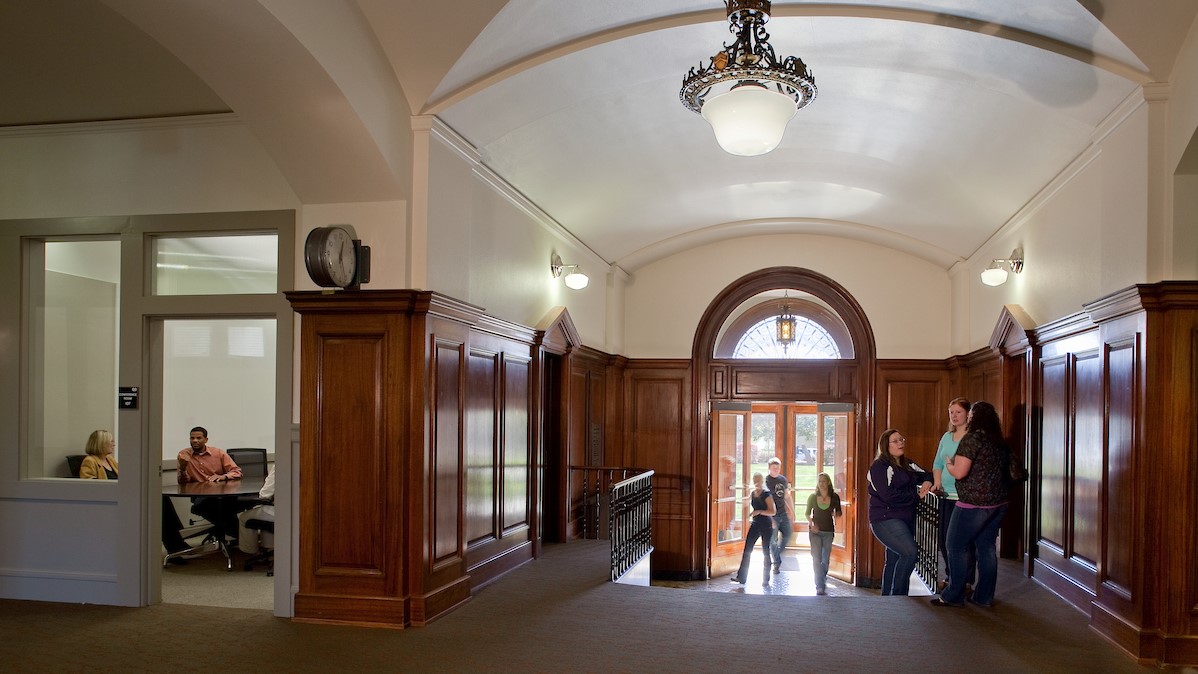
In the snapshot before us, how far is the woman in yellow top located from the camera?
621 centimetres

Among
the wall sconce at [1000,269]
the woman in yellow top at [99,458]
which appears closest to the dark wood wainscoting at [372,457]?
the woman in yellow top at [99,458]

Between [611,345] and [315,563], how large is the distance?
6.49 metres

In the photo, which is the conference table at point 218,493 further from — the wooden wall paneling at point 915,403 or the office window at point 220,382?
the wooden wall paneling at point 915,403

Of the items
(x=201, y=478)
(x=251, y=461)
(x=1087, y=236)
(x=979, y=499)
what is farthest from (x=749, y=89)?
(x=251, y=461)

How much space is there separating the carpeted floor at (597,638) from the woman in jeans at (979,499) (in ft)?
0.69

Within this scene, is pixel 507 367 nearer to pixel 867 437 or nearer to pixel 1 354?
pixel 1 354

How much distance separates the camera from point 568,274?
9.12 meters

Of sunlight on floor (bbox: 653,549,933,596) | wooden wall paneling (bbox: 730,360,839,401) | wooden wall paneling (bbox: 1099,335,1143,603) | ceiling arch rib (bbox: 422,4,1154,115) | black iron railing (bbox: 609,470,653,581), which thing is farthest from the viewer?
wooden wall paneling (bbox: 730,360,839,401)

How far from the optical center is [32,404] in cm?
634

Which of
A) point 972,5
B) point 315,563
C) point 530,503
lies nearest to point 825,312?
point 530,503

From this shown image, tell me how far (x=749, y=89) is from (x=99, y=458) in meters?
5.04

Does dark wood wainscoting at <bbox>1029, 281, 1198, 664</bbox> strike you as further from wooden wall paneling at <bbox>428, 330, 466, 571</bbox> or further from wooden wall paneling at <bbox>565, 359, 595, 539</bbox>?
wooden wall paneling at <bbox>565, 359, 595, 539</bbox>

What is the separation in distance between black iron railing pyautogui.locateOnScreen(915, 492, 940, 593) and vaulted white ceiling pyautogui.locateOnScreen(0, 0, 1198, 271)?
107 inches

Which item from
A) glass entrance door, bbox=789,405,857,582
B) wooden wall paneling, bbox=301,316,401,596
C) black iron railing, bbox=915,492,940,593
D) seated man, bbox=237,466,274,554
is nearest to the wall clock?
wooden wall paneling, bbox=301,316,401,596
